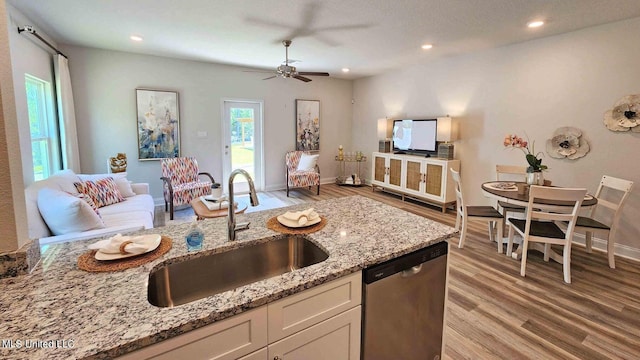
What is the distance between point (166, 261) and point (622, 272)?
4072 millimetres

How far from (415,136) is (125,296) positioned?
543 cm

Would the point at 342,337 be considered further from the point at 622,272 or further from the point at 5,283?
the point at 622,272

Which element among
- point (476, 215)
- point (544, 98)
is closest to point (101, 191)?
point (476, 215)

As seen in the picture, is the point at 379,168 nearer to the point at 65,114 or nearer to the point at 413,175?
the point at 413,175

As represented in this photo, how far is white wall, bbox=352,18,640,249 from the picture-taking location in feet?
11.0

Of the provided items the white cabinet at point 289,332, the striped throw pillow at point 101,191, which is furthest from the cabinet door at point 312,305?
the striped throw pillow at point 101,191

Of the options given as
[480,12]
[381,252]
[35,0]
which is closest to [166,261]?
[381,252]

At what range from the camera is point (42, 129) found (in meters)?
3.94

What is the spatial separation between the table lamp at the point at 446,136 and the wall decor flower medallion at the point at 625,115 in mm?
1915

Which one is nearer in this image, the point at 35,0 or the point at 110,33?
the point at 35,0

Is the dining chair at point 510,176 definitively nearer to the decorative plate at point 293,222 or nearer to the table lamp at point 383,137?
the table lamp at point 383,137

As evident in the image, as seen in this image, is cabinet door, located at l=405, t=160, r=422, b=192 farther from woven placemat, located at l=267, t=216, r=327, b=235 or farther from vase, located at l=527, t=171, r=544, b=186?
woven placemat, located at l=267, t=216, r=327, b=235

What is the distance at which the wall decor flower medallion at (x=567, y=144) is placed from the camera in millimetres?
3670

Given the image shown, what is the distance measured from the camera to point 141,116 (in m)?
5.13
